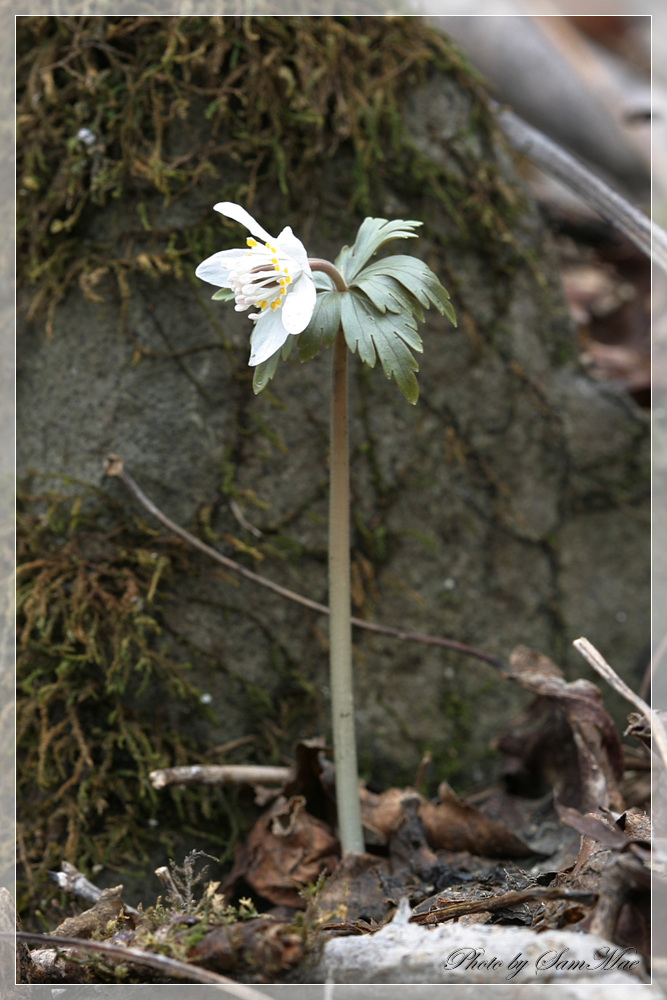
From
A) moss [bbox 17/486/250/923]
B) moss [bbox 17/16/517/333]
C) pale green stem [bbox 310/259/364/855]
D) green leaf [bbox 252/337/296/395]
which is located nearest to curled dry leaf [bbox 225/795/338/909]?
pale green stem [bbox 310/259/364/855]

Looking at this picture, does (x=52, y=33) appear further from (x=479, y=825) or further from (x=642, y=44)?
(x=642, y=44)

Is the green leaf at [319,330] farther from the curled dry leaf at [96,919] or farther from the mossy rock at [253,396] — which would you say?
the curled dry leaf at [96,919]

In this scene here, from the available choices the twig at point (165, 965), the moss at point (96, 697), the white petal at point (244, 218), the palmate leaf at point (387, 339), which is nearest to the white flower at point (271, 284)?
the white petal at point (244, 218)

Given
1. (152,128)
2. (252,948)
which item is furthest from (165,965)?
(152,128)

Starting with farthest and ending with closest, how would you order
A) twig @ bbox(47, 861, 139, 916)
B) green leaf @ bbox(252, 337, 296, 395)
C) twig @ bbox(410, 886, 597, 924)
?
1. twig @ bbox(47, 861, 139, 916)
2. green leaf @ bbox(252, 337, 296, 395)
3. twig @ bbox(410, 886, 597, 924)

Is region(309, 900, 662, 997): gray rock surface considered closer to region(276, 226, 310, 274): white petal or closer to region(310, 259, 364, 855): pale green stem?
region(310, 259, 364, 855): pale green stem

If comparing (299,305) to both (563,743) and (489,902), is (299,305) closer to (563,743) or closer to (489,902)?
(489,902)
